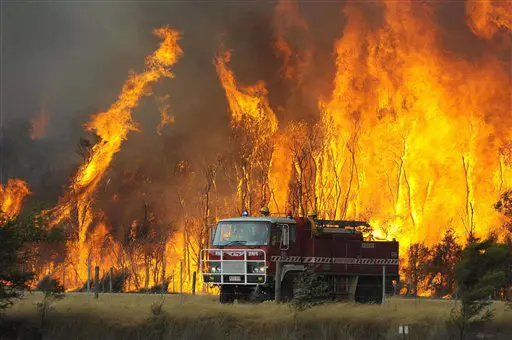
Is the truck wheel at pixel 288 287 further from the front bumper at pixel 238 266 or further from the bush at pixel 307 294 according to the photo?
the bush at pixel 307 294

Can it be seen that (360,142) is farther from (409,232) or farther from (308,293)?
(308,293)

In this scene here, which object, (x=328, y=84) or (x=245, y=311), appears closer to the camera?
(x=245, y=311)

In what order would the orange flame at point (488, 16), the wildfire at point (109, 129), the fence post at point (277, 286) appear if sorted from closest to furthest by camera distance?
the fence post at point (277, 286) < the wildfire at point (109, 129) < the orange flame at point (488, 16)

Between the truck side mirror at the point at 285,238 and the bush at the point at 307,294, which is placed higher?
the truck side mirror at the point at 285,238

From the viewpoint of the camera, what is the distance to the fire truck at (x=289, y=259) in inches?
1468

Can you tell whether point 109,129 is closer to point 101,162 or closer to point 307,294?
point 101,162

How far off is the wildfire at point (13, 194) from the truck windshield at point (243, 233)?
3440cm

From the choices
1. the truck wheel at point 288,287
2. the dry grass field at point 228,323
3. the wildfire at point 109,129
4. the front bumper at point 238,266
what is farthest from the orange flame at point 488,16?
the dry grass field at point 228,323

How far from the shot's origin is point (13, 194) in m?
71.7

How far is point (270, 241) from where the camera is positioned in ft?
124

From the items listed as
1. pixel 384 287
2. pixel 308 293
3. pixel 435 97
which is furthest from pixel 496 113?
pixel 308 293

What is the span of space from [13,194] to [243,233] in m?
37.1

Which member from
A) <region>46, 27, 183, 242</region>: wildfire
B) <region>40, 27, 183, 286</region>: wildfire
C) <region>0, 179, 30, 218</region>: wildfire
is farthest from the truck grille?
<region>0, 179, 30, 218</region>: wildfire

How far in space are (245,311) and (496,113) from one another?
42.1 meters
